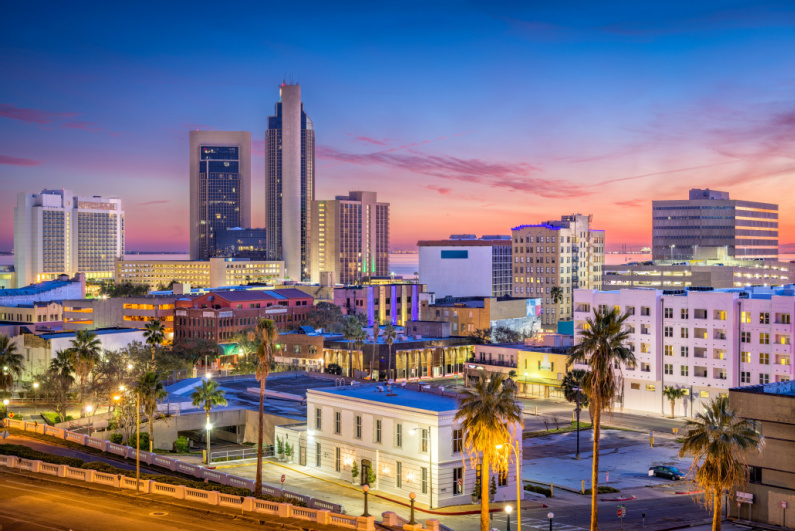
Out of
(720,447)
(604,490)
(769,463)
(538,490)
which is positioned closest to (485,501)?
(720,447)

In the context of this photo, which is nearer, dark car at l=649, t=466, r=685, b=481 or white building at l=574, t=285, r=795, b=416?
dark car at l=649, t=466, r=685, b=481

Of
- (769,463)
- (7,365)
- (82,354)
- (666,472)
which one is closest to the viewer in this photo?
(769,463)

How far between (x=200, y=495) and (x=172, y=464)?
1221 centimetres

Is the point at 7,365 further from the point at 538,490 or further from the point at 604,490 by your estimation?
the point at 604,490

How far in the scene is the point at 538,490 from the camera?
76438 millimetres

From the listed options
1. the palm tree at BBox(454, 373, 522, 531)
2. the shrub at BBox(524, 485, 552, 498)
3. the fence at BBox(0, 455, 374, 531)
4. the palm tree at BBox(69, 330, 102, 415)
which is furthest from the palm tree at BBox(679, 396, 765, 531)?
the palm tree at BBox(69, 330, 102, 415)

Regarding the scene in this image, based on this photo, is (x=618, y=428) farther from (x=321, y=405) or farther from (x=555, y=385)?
(x=321, y=405)

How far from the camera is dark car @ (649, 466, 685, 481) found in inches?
3329

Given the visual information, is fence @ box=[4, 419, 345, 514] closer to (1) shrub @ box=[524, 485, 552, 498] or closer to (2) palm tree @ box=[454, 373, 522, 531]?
(2) palm tree @ box=[454, 373, 522, 531]

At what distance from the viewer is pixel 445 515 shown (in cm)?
6694

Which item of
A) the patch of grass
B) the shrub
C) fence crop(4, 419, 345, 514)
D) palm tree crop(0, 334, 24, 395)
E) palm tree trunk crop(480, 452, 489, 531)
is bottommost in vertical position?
the patch of grass

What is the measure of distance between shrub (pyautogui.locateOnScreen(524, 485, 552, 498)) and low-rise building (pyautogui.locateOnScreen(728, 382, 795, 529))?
1535 cm

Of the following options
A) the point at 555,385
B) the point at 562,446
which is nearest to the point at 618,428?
the point at 562,446

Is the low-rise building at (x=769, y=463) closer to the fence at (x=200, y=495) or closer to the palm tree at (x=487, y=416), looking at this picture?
the palm tree at (x=487, y=416)
